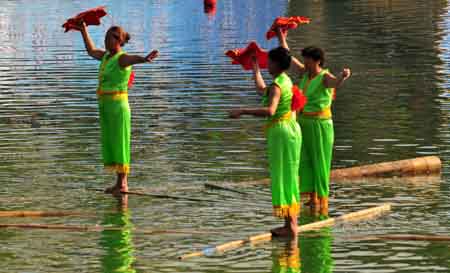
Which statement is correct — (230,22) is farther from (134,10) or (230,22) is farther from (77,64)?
(77,64)

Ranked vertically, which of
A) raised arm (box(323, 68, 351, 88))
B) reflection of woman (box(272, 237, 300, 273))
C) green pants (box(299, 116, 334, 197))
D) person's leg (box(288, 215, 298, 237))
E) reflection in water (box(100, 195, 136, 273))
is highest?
raised arm (box(323, 68, 351, 88))

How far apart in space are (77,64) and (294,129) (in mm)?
25345

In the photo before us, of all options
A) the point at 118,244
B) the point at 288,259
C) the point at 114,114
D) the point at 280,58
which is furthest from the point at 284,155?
the point at 114,114

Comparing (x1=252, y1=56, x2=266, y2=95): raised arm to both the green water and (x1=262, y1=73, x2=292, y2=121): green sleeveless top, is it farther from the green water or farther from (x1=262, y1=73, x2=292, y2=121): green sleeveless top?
the green water

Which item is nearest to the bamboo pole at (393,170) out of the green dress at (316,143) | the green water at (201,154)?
the green water at (201,154)

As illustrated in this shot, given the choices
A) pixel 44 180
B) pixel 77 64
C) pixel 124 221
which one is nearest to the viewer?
pixel 124 221

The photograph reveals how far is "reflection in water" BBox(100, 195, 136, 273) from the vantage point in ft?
44.0

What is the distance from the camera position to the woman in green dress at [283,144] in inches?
556

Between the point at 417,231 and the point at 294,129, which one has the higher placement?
the point at 294,129

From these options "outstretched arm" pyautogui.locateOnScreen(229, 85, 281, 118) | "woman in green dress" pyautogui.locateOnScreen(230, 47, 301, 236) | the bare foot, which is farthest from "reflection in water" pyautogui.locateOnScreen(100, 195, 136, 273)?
"outstretched arm" pyautogui.locateOnScreen(229, 85, 281, 118)

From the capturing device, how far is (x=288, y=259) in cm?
1370

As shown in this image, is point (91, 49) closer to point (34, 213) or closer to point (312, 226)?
point (34, 213)

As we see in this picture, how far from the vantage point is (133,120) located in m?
26.0

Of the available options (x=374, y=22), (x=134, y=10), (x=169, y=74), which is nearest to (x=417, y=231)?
(x=169, y=74)
